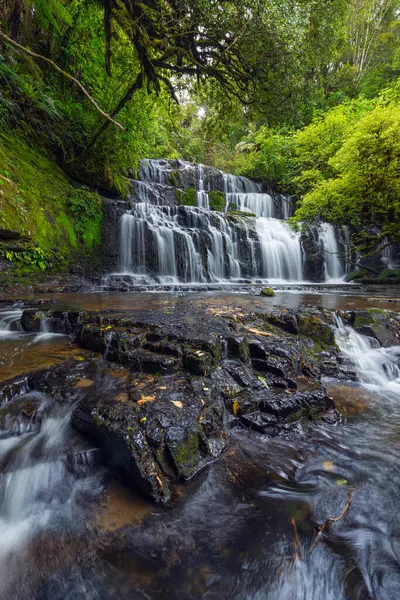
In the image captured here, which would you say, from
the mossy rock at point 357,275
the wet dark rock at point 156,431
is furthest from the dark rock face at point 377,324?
the mossy rock at point 357,275

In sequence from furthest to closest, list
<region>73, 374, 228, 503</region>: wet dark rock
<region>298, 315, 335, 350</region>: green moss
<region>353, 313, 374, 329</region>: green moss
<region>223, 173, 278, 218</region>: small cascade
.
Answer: <region>223, 173, 278, 218</region>: small cascade, <region>353, 313, 374, 329</region>: green moss, <region>298, 315, 335, 350</region>: green moss, <region>73, 374, 228, 503</region>: wet dark rock

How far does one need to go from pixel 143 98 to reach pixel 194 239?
4622 millimetres

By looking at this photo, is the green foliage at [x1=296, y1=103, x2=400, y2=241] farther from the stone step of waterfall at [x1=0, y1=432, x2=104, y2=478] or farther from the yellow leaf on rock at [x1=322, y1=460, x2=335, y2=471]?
the stone step of waterfall at [x1=0, y1=432, x2=104, y2=478]

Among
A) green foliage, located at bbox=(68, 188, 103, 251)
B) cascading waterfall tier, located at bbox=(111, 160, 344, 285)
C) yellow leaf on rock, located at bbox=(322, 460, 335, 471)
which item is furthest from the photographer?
cascading waterfall tier, located at bbox=(111, 160, 344, 285)

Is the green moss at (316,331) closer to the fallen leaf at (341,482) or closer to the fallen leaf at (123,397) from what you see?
the fallen leaf at (341,482)

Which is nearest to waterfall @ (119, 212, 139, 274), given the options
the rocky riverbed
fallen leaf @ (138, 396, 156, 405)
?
the rocky riverbed

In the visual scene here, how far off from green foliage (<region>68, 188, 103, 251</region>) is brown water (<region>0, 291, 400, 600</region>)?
7360mm

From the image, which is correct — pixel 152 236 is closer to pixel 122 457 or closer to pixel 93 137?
pixel 93 137

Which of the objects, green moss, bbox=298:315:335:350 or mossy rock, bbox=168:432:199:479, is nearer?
mossy rock, bbox=168:432:199:479

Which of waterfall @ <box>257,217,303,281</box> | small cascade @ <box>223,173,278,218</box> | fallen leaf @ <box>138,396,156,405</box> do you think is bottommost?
fallen leaf @ <box>138,396,156,405</box>

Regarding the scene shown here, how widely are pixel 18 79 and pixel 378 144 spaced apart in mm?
9593

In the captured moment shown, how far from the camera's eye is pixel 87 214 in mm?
9000

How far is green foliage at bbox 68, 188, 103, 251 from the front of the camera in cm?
877

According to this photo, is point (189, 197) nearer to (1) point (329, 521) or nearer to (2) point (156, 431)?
(2) point (156, 431)
